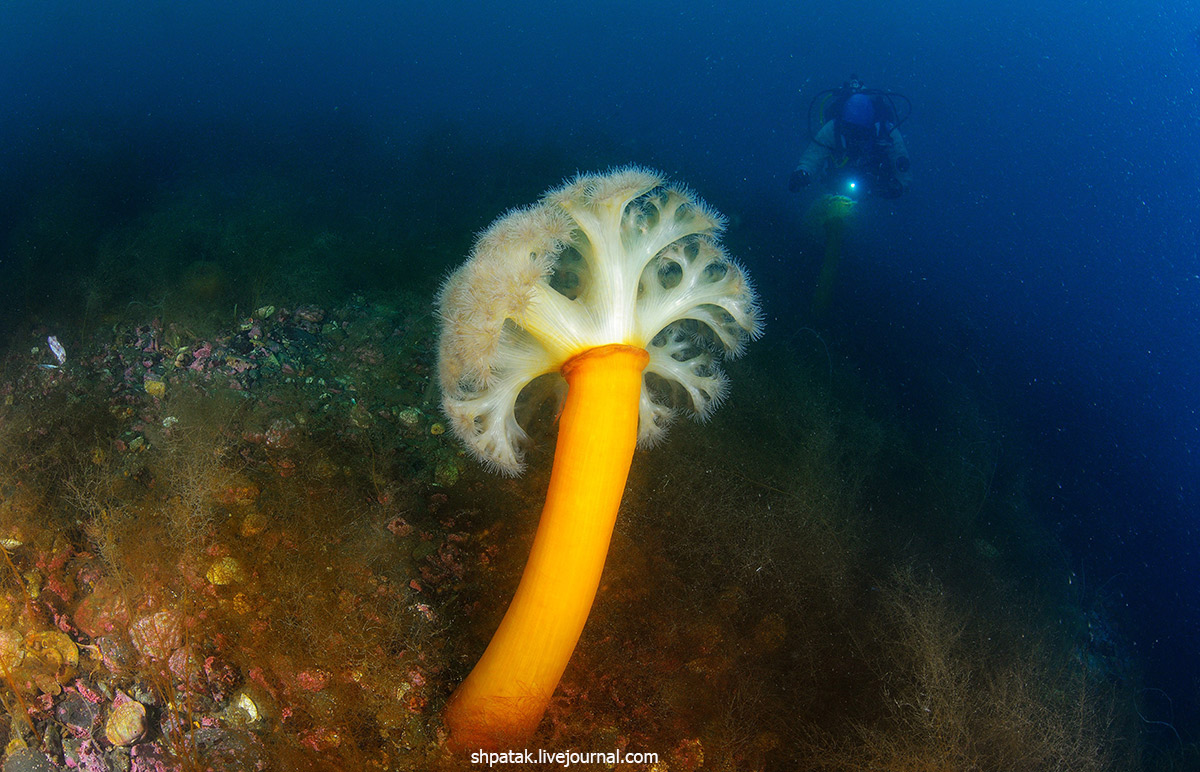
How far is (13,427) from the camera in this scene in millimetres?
2770

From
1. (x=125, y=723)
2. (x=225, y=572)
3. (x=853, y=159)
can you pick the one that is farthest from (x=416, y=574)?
(x=853, y=159)

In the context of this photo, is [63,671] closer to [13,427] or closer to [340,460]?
[340,460]

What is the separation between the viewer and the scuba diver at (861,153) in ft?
17.4

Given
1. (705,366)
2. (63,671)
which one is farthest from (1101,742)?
(63,671)

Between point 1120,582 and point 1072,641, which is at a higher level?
point 1120,582

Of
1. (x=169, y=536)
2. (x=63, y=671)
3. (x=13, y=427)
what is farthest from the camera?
(x=13, y=427)

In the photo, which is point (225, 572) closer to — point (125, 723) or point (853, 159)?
point (125, 723)

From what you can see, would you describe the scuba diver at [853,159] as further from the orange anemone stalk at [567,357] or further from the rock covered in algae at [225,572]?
the rock covered in algae at [225,572]

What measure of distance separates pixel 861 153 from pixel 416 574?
5803 mm

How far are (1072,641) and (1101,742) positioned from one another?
Answer: 119cm

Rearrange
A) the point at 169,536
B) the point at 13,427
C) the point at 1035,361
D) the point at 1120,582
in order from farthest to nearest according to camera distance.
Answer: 1. the point at 1035,361
2. the point at 1120,582
3. the point at 13,427
4. the point at 169,536

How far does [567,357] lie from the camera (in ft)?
7.50

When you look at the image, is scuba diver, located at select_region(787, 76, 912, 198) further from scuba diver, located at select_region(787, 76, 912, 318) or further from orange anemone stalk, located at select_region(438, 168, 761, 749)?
orange anemone stalk, located at select_region(438, 168, 761, 749)

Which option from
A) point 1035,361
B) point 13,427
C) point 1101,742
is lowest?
point 1101,742
